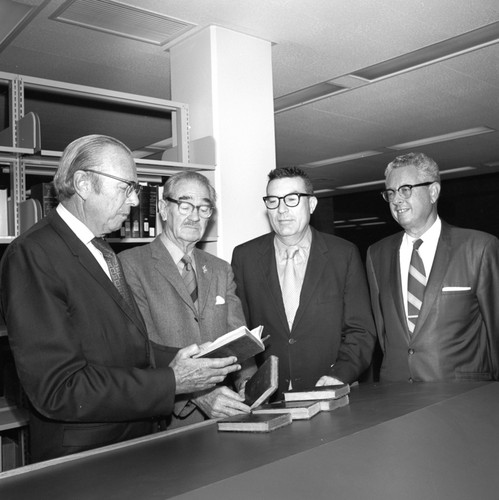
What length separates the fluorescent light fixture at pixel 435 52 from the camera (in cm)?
432

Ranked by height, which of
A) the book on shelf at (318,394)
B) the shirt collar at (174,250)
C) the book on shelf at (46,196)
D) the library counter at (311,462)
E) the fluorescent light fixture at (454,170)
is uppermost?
the fluorescent light fixture at (454,170)

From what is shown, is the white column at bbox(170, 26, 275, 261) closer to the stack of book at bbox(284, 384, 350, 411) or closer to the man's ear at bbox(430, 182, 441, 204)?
the man's ear at bbox(430, 182, 441, 204)

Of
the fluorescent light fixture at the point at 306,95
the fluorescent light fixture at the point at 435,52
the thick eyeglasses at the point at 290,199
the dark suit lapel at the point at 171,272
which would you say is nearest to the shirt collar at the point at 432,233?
the thick eyeglasses at the point at 290,199

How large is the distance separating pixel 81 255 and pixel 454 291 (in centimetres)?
170

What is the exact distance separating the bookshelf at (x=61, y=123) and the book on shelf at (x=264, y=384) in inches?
64.5

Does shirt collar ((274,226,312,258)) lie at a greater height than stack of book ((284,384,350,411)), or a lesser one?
greater

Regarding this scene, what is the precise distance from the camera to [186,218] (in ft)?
8.59

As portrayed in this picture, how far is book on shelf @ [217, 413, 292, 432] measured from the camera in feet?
5.30

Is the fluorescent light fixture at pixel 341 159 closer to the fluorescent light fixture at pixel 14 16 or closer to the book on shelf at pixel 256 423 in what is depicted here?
the fluorescent light fixture at pixel 14 16

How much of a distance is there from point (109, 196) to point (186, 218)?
0.70 meters

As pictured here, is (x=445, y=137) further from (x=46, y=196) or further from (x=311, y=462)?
(x=311, y=462)

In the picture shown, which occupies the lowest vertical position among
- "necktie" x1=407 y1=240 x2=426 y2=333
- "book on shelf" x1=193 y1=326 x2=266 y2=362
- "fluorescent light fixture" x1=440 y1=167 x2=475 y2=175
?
"book on shelf" x1=193 y1=326 x2=266 y2=362

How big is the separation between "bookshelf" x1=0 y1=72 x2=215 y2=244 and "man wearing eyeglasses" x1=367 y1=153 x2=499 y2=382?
4.70 feet

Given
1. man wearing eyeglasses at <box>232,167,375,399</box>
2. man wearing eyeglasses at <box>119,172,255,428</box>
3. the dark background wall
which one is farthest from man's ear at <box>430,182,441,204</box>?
the dark background wall
